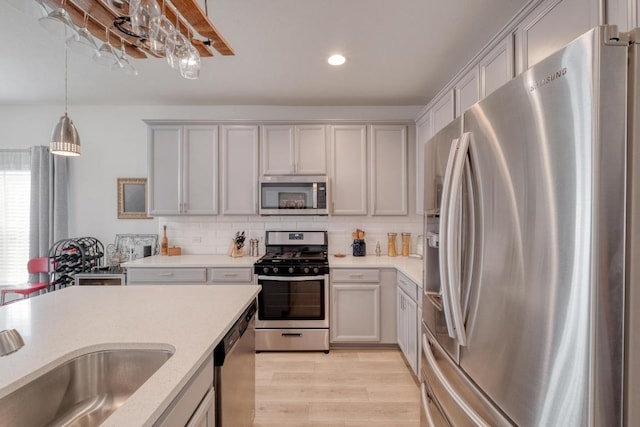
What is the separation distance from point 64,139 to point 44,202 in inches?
86.0

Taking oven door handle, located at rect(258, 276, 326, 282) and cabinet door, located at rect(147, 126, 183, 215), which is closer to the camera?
oven door handle, located at rect(258, 276, 326, 282)

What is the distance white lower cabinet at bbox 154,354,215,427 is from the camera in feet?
2.75

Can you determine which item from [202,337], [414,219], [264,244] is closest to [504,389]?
[202,337]

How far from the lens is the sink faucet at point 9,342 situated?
100 centimetres

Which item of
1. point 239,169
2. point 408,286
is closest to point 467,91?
point 408,286

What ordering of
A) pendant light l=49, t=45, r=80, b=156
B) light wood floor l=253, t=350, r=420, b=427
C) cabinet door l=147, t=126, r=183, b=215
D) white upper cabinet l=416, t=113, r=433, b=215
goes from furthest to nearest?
cabinet door l=147, t=126, r=183, b=215 < white upper cabinet l=416, t=113, r=433, b=215 < light wood floor l=253, t=350, r=420, b=427 < pendant light l=49, t=45, r=80, b=156

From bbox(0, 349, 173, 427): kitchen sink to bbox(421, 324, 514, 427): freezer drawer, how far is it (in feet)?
3.57

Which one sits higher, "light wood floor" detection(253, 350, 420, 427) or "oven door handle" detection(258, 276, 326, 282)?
"oven door handle" detection(258, 276, 326, 282)

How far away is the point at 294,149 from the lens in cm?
325

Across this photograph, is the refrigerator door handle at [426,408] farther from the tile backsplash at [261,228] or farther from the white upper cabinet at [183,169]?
the white upper cabinet at [183,169]

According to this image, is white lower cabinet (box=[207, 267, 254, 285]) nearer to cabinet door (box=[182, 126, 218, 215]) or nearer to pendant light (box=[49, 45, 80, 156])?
cabinet door (box=[182, 126, 218, 215])

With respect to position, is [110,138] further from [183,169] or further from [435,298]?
[435,298]

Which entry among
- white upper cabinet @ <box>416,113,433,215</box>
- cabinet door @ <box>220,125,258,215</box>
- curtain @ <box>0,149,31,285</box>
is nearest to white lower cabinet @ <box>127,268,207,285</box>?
cabinet door @ <box>220,125,258,215</box>

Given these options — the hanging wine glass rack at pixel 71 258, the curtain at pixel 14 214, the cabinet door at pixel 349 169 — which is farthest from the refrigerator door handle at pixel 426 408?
the curtain at pixel 14 214
